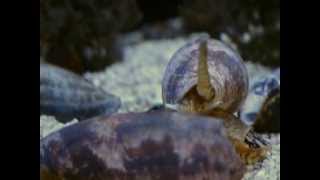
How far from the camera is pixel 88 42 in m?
4.79

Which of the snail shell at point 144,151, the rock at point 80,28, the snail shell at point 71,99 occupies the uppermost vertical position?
the rock at point 80,28

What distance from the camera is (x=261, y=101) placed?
2635 mm

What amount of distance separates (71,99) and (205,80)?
1.34 metres

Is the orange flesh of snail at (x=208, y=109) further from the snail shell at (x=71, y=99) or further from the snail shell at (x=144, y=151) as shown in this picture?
the snail shell at (x=71, y=99)

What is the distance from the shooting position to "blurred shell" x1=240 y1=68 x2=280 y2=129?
255 centimetres

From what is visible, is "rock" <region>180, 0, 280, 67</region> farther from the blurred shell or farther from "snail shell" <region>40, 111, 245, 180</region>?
"snail shell" <region>40, 111, 245, 180</region>

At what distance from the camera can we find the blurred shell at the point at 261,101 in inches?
101

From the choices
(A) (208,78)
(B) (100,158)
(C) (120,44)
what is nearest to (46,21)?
(C) (120,44)

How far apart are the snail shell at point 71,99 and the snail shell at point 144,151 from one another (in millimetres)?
1352

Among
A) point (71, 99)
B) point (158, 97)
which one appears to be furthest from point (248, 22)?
point (71, 99)

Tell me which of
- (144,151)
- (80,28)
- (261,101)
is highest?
(80,28)

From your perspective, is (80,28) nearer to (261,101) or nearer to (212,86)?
(261,101)

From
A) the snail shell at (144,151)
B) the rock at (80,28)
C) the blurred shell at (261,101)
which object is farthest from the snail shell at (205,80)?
the rock at (80,28)
